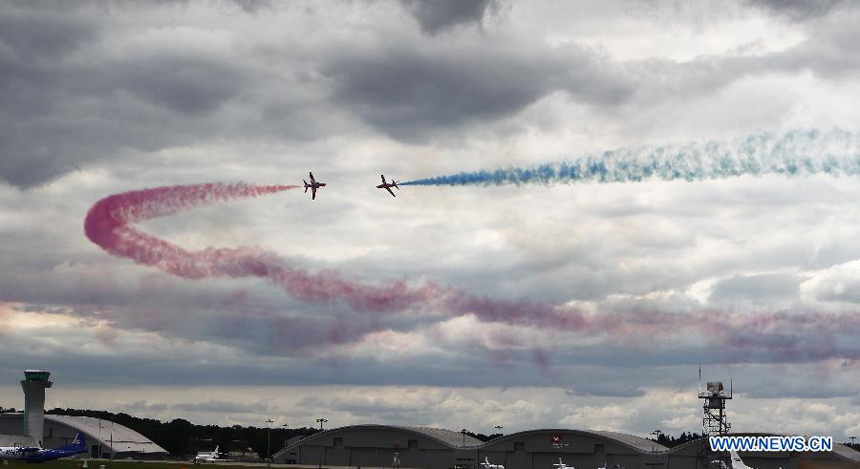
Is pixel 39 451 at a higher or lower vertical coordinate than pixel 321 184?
lower

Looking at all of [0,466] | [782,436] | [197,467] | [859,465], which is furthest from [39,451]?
[859,465]

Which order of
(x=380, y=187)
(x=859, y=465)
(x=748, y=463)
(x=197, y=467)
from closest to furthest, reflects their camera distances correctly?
(x=380, y=187) < (x=859, y=465) < (x=748, y=463) < (x=197, y=467)

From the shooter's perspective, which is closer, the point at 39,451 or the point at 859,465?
the point at 859,465

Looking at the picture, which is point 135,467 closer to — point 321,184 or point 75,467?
point 75,467

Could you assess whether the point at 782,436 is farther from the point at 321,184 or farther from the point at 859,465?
the point at 321,184

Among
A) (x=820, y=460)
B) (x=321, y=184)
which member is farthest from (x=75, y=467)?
(x=820, y=460)

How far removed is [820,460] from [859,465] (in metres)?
7.79

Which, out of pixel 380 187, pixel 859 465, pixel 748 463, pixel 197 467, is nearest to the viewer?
pixel 380 187

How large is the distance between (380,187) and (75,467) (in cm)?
7638

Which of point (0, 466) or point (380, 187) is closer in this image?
point (380, 187)

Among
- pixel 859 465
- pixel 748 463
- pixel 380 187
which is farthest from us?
pixel 748 463

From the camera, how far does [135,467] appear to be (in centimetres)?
18888

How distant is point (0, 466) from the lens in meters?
177

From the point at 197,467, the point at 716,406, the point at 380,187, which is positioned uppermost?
the point at 380,187
